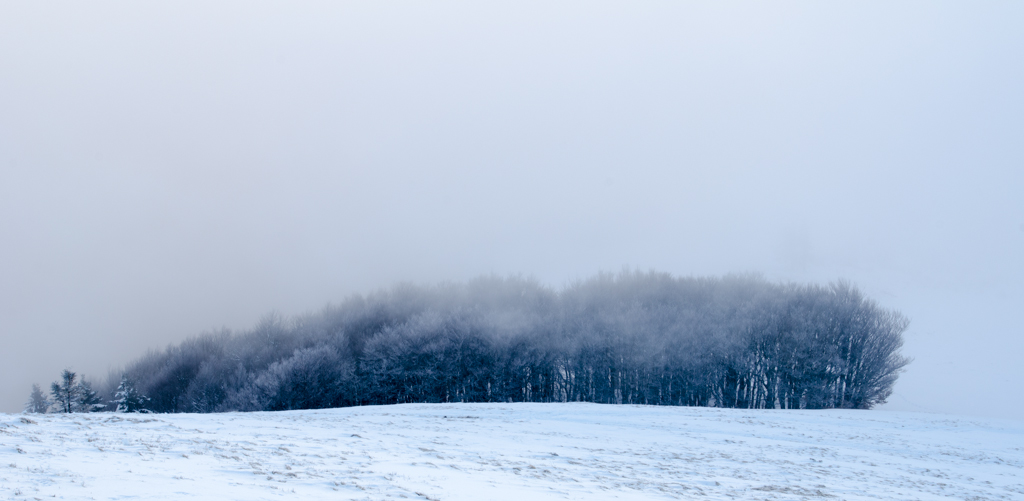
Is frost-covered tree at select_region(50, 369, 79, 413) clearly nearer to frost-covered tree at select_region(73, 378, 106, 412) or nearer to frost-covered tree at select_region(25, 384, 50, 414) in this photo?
frost-covered tree at select_region(73, 378, 106, 412)

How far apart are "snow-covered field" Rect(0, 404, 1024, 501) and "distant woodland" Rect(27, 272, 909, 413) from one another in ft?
68.1

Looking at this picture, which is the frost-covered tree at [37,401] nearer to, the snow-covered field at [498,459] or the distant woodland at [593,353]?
the distant woodland at [593,353]

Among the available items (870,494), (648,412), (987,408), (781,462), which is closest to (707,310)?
(648,412)

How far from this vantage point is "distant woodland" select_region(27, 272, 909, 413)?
146 ft

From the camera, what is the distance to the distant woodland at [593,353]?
146ft

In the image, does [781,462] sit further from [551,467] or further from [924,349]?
[924,349]

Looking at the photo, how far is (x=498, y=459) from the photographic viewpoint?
11.6 metres

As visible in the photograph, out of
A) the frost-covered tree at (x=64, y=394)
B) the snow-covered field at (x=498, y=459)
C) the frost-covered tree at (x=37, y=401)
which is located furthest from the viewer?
the frost-covered tree at (x=37, y=401)

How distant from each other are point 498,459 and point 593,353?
37.0 metres

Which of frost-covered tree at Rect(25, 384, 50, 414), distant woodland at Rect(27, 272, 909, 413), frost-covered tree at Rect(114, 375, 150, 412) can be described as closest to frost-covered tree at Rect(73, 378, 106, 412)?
distant woodland at Rect(27, 272, 909, 413)

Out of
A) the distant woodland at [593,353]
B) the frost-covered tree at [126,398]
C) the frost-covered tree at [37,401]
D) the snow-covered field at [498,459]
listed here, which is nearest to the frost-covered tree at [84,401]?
the distant woodland at [593,353]

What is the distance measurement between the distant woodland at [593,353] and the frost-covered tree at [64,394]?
94 millimetres

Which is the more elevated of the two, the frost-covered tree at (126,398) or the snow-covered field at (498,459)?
the snow-covered field at (498,459)

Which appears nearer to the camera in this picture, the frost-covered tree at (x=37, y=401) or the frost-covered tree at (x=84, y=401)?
the frost-covered tree at (x=84, y=401)
